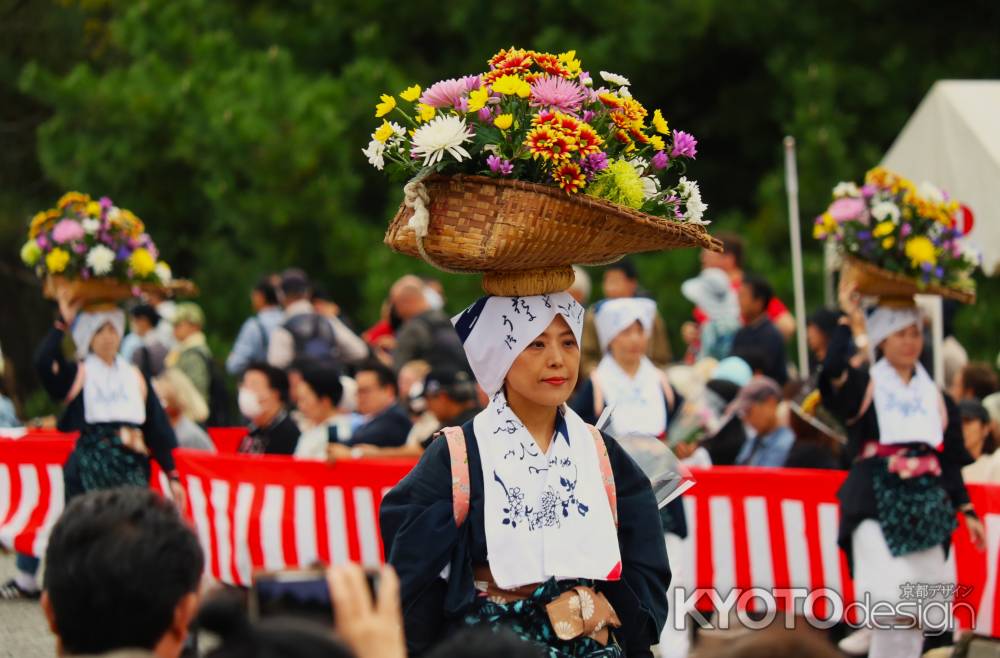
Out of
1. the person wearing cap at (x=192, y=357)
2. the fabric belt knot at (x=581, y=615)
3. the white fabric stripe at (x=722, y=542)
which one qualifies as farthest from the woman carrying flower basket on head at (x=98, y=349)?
the fabric belt knot at (x=581, y=615)

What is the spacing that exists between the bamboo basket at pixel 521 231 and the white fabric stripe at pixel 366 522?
482cm

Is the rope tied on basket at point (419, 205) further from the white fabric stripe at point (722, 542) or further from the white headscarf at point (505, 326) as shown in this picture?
the white fabric stripe at point (722, 542)

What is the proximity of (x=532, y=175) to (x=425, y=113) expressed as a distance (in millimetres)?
361

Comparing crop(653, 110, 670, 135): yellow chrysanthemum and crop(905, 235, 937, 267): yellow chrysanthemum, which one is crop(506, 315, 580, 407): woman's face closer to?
crop(653, 110, 670, 135): yellow chrysanthemum

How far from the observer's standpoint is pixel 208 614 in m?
2.57

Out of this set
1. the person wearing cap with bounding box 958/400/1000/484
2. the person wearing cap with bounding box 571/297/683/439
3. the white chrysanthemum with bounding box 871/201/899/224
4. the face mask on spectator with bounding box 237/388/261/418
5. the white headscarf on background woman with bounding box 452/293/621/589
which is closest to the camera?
the white headscarf on background woman with bounding box 452/293/621/589

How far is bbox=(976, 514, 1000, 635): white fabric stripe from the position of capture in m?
7.93

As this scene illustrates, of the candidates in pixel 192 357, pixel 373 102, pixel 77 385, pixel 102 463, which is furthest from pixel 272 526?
pixel 373 102

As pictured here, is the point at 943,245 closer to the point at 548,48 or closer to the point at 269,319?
the point at 269,319

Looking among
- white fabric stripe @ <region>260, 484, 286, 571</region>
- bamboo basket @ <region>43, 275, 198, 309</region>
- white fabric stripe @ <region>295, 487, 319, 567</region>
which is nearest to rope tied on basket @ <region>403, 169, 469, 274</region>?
bamboo basket @ <region>43, 275, 198, 309</region>

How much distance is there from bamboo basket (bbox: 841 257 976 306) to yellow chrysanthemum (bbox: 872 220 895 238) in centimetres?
15

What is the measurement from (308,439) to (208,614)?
7184 mm

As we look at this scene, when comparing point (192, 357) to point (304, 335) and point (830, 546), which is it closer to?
point (304, 335)

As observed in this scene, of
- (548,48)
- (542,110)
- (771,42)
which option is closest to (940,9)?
(771,42)
